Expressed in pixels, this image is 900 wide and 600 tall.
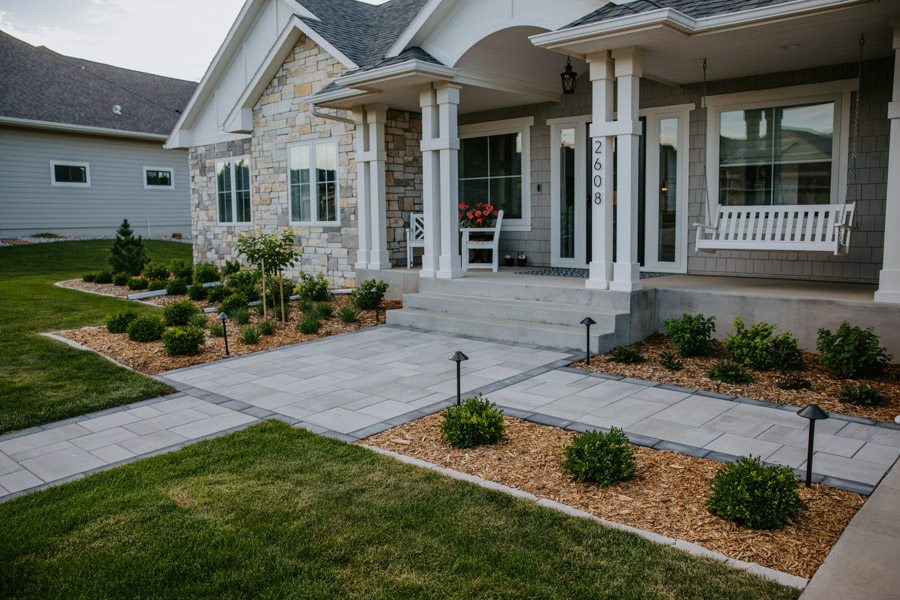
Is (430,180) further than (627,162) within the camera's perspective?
Yes

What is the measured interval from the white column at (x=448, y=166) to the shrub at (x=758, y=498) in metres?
5.87

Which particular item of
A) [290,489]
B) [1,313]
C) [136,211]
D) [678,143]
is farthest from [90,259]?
[290,489]

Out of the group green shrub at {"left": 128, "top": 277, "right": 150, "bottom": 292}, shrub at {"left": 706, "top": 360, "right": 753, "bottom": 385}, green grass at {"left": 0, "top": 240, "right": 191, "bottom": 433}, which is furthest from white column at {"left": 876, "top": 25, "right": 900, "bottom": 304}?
green shrub at {"left": 128, "top": 277, "right": 150, "bottom": 292}

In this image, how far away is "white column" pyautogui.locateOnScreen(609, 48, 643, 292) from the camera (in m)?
6.79

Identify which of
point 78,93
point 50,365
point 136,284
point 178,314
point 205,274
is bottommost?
point 50,365

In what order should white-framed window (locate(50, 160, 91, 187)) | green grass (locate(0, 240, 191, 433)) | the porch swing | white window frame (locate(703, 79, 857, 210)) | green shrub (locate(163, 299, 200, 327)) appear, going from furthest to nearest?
white-framed window (locate(50, 160, 91, 187)) < green shrub (locate(163, 299, 200, 327)) < white window frame (locate(703, 79, 857, 210)) < the porch swing < green grass (locate(0, 240, 191, 433))

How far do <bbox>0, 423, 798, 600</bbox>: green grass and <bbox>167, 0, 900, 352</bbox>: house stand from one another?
3.77 meters

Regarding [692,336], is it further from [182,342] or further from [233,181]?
[233,181]

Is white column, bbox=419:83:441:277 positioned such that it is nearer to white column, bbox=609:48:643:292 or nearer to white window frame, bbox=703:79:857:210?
white column, bbox=609:48:643:292

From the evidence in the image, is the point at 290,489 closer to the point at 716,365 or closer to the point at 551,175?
the point at 716,365

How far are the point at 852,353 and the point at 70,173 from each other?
828 inches

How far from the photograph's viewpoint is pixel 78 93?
20641 mm

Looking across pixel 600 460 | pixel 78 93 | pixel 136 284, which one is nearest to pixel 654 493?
pixel 600 460

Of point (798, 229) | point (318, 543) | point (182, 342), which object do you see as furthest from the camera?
point (182, 342)
